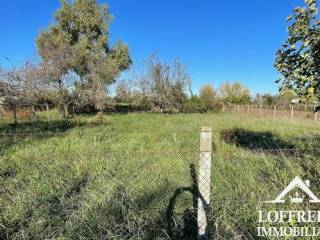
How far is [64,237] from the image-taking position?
8.85ft

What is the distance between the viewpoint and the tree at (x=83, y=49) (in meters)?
22.3

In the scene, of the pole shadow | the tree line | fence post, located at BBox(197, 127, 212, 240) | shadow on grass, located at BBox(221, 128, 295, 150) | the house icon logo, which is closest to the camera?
fence post, located at BBox(197, 127, 212, 240)

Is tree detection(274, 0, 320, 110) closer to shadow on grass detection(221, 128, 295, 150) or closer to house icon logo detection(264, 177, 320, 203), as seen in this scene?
house icon logo detection(264, 177, 320, 203)

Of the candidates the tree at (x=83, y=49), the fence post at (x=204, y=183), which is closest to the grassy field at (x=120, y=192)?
the fence post at (x=204, y=183)

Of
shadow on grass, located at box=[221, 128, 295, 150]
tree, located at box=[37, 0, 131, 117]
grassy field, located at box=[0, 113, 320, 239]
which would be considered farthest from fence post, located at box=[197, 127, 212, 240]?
tree, located at box=[37, 0, 131, 117]

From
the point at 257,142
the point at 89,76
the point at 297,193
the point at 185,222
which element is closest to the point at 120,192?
the point at 185,222

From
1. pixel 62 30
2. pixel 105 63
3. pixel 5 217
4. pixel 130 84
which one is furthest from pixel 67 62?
pixel 5 217

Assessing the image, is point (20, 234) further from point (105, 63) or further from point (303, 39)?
point (105, 63)

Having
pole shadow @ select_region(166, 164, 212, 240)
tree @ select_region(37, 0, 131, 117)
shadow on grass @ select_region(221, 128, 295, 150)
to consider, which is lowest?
shadow on grass @ select_region(221, 128, 295, 150)

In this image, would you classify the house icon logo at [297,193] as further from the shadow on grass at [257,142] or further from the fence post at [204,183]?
the shadow on grass at [257,142]

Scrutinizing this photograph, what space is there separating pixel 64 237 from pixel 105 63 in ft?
81.1

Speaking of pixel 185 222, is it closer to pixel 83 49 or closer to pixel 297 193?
pixel 297 193

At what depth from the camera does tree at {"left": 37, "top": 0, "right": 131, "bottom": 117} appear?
22281mm

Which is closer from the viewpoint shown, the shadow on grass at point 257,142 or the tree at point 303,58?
the tree at point 303,58
